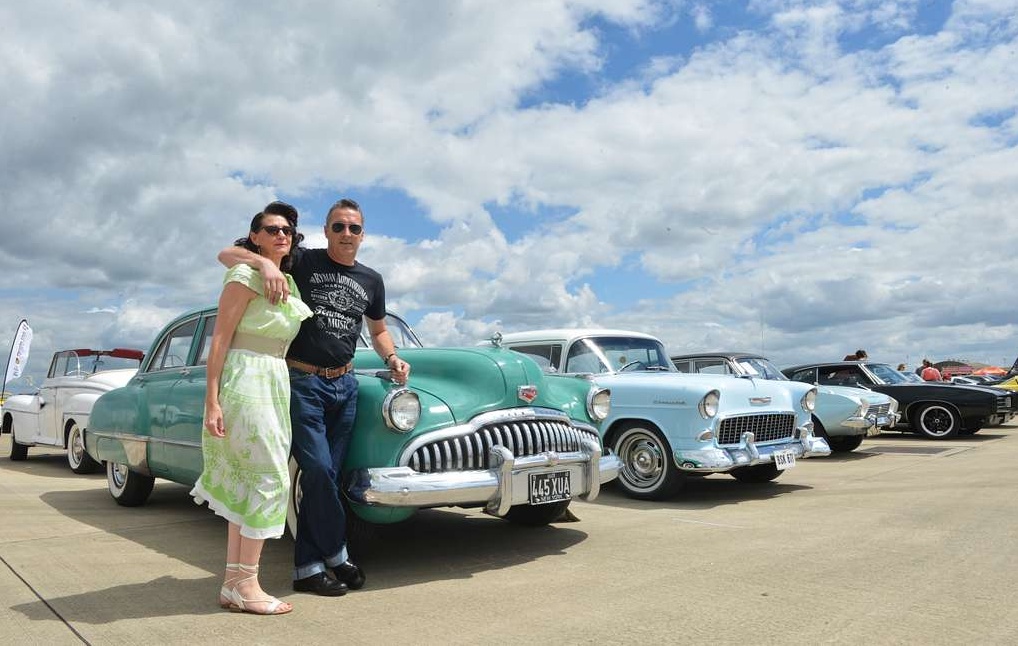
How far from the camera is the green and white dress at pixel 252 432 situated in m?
3.68

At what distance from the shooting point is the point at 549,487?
478 cm

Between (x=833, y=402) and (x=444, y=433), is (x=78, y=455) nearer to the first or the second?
(x=444, y=433)

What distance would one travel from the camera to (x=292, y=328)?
3854mm

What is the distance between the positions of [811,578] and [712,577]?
512 millimetres

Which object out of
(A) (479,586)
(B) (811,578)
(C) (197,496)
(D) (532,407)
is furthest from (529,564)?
(C) (197,496)

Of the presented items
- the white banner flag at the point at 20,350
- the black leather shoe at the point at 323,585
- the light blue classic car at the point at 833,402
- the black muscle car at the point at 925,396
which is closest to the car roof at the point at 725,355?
the light blue classic car at the point at 833,402

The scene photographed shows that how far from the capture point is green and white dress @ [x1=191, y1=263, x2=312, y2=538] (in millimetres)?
3676

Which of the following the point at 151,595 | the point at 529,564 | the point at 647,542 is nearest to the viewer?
the point at 151,595

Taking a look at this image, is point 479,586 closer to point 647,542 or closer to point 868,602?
point 647,542

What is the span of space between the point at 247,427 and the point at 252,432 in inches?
1.3

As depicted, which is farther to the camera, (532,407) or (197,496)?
(532,407)

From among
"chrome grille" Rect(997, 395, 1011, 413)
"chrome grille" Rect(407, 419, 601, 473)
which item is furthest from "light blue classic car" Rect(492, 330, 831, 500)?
"chrome grille" Rect(997, 395, 1011, 413)

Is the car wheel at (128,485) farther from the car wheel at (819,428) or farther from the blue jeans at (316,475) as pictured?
the car wheel at (819,428)

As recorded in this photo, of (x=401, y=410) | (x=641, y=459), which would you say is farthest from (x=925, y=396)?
(x=401, y=410)
